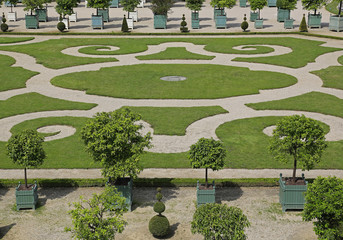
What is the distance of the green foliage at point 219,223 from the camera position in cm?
2147

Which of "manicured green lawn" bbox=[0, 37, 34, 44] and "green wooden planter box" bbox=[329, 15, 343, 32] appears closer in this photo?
"manicured green lawn" bbox=[0, 37, 34, 44]

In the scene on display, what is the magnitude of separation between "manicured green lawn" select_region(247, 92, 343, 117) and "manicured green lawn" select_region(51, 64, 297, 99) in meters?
3.95

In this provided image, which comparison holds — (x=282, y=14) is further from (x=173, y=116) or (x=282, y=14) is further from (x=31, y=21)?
(x=173, y=116)

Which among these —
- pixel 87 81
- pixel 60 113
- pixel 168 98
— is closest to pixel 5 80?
pixel 87 81

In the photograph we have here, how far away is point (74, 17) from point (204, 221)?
250ft

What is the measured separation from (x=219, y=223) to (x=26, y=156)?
40.4 ft

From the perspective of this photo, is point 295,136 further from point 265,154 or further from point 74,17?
point 74,17

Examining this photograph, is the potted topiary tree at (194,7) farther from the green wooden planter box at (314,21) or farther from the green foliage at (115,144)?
the green foliage at (115,144)

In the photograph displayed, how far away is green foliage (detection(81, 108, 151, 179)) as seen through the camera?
27.9m

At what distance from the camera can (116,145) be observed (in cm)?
2786

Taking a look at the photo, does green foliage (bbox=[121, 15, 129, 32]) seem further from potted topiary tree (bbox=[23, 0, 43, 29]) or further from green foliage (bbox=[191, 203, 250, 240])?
green foliage (bbox=[191, 203, 250, 240])

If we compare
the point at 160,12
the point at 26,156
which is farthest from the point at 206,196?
the point at 160,12

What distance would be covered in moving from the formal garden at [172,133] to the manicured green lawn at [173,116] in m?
0.14

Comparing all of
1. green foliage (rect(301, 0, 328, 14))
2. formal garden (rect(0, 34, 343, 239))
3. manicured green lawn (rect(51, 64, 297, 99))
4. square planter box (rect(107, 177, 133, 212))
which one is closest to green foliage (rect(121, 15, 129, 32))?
formal garden (rect(0, 34, 343, 239))
